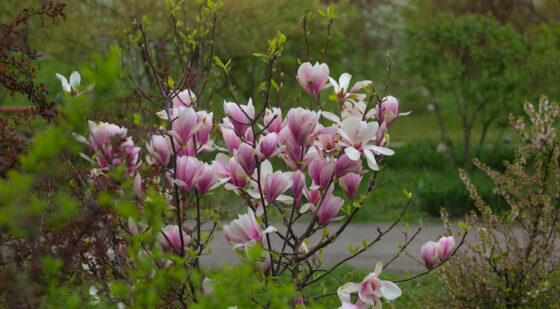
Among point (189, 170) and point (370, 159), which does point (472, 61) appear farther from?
point (189, 170)

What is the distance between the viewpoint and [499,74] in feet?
29.7

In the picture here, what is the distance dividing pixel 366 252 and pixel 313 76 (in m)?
3.91

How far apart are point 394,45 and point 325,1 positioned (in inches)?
99.0

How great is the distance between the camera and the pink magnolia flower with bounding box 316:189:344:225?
173 cm

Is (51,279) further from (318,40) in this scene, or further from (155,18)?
(318,40)

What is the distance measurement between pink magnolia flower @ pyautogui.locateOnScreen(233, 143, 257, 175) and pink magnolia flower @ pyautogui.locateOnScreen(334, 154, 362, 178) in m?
0.24

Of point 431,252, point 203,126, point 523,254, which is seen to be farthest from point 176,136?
point 523,254

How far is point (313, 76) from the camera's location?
1828mm

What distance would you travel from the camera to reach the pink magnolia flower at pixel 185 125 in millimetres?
1604

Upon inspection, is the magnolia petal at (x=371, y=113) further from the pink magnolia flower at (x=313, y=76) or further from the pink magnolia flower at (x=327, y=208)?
the pink magnolia flower at (x=327, y=208)

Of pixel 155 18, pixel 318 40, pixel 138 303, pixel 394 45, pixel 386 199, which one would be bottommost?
pixel 138 303

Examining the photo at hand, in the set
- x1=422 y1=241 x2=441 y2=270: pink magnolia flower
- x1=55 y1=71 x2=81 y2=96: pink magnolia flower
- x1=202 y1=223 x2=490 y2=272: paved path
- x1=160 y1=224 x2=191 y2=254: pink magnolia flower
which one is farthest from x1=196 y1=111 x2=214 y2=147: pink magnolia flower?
x1=202 y1=223 x2=490 y2=272: paved path

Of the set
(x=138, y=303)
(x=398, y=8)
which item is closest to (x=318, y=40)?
(x=398, y=8)

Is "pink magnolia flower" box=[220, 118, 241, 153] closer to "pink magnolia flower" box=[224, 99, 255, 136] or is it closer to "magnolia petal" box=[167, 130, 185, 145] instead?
"pink magnolia flower" box=[224, 99, 255, 136]
